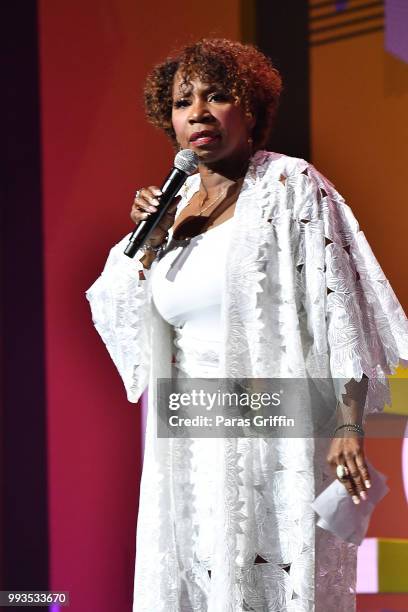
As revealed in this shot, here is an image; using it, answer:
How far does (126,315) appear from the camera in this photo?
1.83 m

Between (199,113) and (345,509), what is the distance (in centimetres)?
80

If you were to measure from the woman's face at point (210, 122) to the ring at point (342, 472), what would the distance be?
0.66 m

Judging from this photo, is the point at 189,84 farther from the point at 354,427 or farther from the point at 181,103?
the point at 354,427

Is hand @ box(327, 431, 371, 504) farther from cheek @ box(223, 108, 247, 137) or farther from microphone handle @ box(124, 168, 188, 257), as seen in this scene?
cheek @ box(223, 108, 247, 137)

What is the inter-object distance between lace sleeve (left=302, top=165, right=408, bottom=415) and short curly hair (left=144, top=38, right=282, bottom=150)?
9.8 inches

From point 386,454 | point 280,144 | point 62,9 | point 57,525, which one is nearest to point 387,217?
point 280,144

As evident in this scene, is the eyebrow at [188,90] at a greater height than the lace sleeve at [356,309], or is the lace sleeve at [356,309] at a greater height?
the eyebrow at [188,90]

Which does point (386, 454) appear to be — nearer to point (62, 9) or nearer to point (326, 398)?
point (326, 398)

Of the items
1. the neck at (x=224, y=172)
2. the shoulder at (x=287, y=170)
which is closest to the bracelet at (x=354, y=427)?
the shoulder at (x=287, y=170)

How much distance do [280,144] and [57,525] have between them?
1259 mm

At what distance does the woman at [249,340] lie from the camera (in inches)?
59.0

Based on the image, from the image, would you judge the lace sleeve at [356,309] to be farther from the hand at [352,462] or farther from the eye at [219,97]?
the eye at [219,97]

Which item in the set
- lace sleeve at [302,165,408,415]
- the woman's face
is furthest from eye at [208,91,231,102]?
lace sleeve at [302,165,408,415]

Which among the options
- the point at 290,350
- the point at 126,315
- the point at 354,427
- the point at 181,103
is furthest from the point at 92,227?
the point at 354,427
